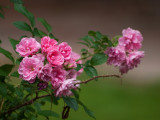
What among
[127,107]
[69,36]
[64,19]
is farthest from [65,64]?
[64,19]

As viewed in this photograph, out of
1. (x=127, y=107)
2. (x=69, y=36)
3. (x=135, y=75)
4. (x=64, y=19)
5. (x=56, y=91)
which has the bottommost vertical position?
(x=56, y=91)

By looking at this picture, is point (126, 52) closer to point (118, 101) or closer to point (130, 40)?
point (130, 40)

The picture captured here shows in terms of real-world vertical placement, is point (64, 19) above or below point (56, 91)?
above

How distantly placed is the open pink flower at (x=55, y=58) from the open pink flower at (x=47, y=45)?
0.05ft

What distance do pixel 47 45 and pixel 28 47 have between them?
0.20ft

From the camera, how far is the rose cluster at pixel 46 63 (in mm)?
1086

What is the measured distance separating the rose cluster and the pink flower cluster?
191 millimetres

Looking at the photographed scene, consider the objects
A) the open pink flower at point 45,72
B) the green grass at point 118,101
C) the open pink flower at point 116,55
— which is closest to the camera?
the open pink flower at point 45,72

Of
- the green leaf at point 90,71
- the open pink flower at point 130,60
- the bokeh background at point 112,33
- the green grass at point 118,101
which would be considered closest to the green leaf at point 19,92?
the green leaf at point 90,71

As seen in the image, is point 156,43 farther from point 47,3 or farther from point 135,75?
point 47,3

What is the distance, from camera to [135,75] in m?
4.63

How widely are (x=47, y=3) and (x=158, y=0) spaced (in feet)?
6.20

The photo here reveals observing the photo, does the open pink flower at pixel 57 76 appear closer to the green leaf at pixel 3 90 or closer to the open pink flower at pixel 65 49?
the open pink flower at pixel 65 49

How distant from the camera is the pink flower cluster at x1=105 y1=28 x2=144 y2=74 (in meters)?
1.27
